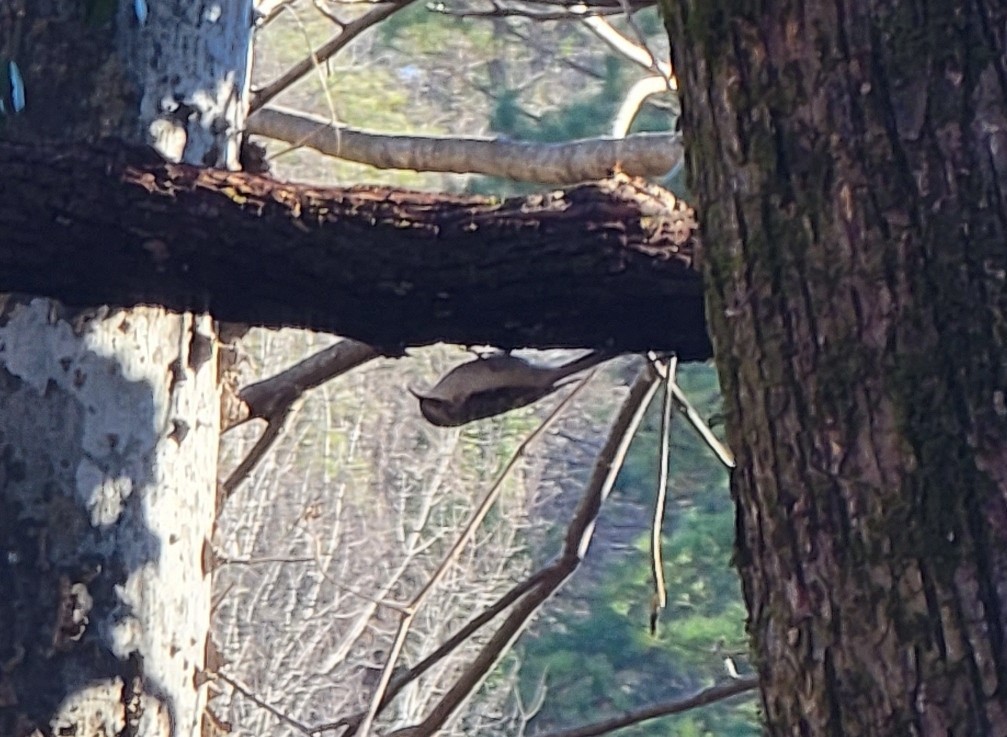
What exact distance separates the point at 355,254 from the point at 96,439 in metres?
0.30

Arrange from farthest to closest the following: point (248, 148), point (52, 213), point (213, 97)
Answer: point (248, 148) < point (213, 97) < point (52, 213)

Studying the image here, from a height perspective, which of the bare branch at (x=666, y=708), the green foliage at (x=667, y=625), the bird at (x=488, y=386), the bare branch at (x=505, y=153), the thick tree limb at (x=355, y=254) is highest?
the bare branch at (x=505, y=153)

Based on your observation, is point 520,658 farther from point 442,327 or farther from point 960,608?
point 960,608

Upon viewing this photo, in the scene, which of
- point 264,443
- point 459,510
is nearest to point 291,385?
point 264,443

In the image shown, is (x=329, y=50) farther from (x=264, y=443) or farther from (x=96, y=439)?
(x=96, y=439)

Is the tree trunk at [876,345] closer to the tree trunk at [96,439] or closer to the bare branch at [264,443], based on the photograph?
the tree trunk at [96,439]

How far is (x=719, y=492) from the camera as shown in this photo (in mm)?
6508

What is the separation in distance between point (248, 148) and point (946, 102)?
911mm

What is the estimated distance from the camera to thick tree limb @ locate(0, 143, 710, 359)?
1269 mm

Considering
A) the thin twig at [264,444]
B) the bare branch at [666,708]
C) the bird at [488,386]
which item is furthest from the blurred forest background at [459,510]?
the bird at [488,386]

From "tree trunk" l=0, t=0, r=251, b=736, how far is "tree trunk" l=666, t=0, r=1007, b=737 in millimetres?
711

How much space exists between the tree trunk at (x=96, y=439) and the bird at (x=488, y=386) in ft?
0.80

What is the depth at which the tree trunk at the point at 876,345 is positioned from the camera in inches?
31.6

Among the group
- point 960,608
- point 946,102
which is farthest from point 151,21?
point 960,608
